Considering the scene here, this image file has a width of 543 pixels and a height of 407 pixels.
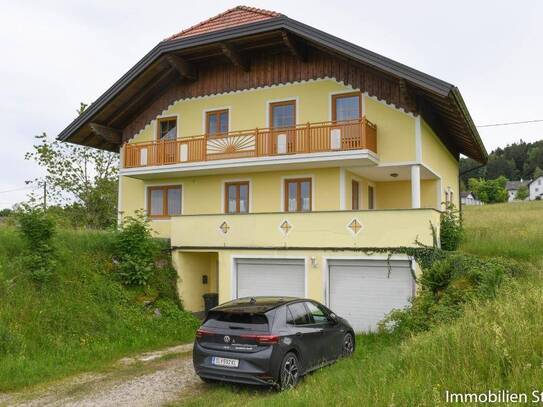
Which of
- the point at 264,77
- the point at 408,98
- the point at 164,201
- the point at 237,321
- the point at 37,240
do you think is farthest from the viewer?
the point at 164,201

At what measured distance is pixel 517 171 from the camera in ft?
390

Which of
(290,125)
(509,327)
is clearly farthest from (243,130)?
(509,327)

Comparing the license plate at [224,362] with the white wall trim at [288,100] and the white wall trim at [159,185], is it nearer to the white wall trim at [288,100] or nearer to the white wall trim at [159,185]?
the white wall trim at [288,100]

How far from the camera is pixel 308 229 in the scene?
48.9ft

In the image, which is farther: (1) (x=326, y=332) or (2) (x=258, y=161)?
(2) (x=258, y=161)

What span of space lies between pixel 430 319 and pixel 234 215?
24.8ft

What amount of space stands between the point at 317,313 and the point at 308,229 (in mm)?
5115

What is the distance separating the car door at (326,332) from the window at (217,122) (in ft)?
36.3

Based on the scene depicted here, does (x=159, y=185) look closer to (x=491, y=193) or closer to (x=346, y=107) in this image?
(x=346, y=107)

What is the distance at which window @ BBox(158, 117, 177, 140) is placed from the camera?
819 inches

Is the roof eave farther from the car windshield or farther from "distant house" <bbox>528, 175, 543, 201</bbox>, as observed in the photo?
"distant house" <bbox>528, 175, 543, 201</bbox>

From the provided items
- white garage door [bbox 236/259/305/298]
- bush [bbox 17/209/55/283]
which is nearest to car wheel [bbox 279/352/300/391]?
white garage door [bbox 236/259/305/298]

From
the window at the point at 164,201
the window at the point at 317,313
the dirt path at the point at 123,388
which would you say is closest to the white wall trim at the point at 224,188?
the window at the point at 164,201

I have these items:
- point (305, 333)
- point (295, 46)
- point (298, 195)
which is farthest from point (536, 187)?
point (305, 333)
